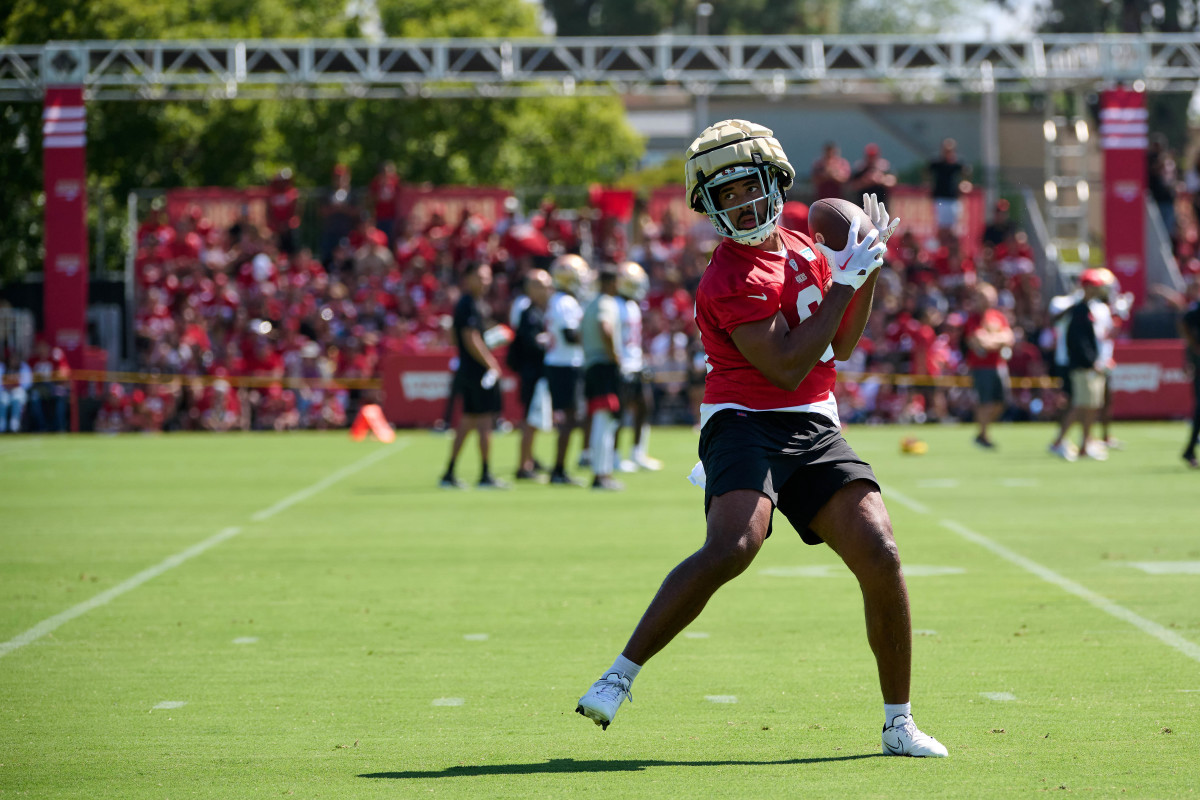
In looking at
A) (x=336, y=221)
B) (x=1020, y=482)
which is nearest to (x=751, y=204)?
(x=1020, y=482)

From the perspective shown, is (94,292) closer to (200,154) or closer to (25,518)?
(200,154)

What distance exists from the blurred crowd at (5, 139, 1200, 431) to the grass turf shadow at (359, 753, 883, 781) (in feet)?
69.1

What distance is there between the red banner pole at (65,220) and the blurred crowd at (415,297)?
1.17 m

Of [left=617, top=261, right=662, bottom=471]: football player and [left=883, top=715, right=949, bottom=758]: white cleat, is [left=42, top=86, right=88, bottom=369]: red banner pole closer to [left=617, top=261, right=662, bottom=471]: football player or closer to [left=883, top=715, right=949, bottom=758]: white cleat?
[left=617, top=261, right=662, bottom=471]: football player

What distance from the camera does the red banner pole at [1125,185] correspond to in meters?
30.1

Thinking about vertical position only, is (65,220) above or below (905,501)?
above

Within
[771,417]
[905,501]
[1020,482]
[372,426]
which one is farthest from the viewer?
[372,426]

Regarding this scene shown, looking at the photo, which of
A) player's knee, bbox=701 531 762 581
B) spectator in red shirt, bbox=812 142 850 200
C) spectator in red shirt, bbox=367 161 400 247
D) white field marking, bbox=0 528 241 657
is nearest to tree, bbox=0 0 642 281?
spectator in red shirt, bbox=367 161 400 247

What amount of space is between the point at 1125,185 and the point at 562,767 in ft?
91.0

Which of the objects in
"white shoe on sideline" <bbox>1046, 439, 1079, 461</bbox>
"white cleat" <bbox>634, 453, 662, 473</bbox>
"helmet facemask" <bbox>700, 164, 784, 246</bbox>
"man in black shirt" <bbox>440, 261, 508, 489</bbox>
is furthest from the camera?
"white shoe on sideline" <bbox>1046, 439, 1079, 461</bbox>

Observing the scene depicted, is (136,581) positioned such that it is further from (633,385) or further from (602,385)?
(633,385)

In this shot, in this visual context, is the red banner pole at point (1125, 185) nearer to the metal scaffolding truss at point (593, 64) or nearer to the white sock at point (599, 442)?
the metal scaffolding truss at point (593, 64)

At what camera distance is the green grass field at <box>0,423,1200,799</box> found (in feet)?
16.5

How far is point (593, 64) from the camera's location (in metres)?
29.5
